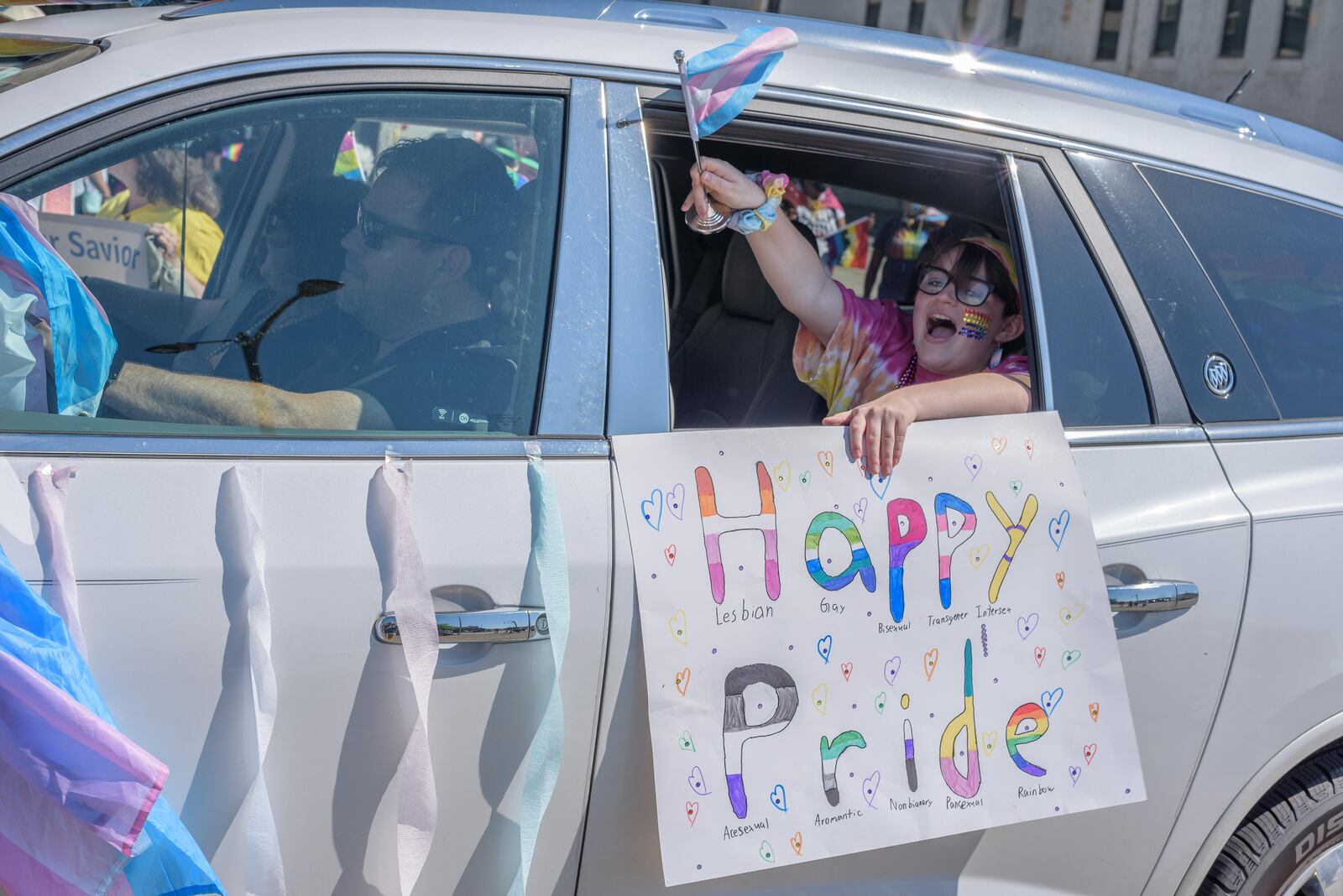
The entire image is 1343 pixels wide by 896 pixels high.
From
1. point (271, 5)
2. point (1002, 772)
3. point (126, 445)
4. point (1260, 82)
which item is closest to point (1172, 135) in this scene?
point (1002, 772)

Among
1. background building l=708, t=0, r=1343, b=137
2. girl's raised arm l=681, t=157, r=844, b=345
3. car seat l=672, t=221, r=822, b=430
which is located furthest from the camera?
background building l=708, t=0, r=1343, b=137

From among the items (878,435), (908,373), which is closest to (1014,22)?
(908,373)

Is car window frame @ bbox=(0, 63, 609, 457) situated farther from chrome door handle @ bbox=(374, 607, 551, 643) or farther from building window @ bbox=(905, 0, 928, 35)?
building window @ bbox=(905, 0, 928, 35)

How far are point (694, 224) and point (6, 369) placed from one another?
107 cm

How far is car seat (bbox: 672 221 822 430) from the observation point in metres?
2.77

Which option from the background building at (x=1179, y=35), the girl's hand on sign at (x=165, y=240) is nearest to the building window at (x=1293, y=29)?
the background building at (x=1179, y=35)

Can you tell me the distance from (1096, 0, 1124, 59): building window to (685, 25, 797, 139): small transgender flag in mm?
29220

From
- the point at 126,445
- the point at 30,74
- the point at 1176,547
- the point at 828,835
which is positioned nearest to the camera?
the point at 126,445

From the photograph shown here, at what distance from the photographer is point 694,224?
2.08 metres

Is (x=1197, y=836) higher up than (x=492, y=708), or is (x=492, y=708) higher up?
(x=492, y=708)

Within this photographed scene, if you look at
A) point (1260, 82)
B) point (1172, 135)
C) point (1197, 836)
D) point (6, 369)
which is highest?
point (1260, 82)

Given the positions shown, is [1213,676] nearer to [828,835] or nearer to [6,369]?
[828,835]

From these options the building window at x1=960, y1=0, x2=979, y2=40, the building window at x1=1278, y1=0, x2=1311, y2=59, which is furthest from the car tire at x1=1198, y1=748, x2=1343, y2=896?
the building window at x1=960, y1=0, x2=979, y2=40

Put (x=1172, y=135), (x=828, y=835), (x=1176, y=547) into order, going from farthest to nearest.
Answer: (x=1172, y=135), (x=1176, y=547), (x=828, y=835)
